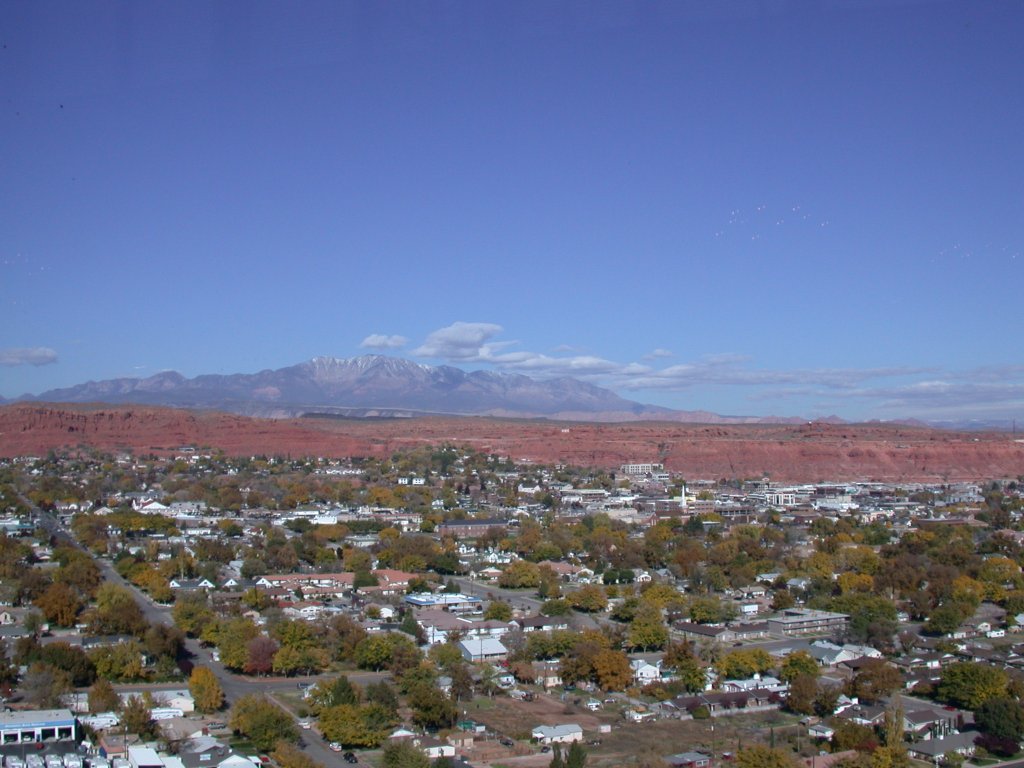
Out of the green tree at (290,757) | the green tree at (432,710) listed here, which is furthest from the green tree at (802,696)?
the green tree at (290,757)

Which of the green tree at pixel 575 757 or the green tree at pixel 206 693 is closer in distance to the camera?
the green tree at pixel 575 757

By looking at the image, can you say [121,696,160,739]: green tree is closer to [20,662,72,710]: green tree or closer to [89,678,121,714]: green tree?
[89,678,121,714]: green tree

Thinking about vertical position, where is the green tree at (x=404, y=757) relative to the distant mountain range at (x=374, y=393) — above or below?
below

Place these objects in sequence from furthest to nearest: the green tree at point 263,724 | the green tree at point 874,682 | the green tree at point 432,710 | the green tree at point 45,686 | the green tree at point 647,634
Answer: the green tree at point 647,634 < the green tree at point 874,682 < the green tree at point 45,686 < the green tree at point 432,710 < the green tree at point 263,724

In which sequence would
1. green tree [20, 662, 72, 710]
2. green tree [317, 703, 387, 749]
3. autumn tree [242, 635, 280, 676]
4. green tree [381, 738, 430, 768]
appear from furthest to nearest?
autumn tree [242, 635, 280, 676]
green tree [20, 662, 72, 710]
green tree [317, 703, 387, 749]
green tree [381, 738, 430, 768]

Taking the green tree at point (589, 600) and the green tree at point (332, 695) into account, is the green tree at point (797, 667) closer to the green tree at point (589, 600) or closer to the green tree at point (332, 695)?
the green tree at point (589, 600)

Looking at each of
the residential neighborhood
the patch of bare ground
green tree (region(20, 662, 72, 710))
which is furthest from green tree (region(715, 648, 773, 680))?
green tree (region(20, 662, 72, 710))

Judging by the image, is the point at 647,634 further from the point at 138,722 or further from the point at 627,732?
the point at 138,722

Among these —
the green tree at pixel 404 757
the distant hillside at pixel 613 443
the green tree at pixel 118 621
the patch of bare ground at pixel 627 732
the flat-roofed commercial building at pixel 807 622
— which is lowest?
the patch of bare ground at pixel 627 732

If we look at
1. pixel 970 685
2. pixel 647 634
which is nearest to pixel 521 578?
pixel 647 634

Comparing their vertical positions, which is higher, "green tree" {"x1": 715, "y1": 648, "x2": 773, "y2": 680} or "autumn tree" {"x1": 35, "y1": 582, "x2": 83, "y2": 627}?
"autumn tree" {"x1": 35, "y1": 582, "x2": 83, "y2": 627}
